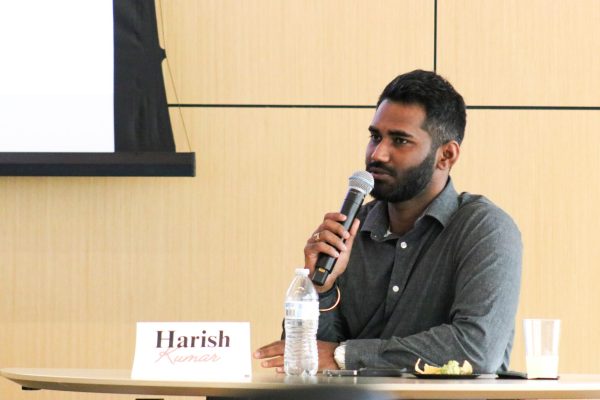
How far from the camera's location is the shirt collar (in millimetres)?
2463

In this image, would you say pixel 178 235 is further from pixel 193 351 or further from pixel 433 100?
pixel 193 351

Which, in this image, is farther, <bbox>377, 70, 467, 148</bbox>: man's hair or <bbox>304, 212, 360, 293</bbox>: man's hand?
<bbox>377, 70, 467, 148</bbox>: man's hair

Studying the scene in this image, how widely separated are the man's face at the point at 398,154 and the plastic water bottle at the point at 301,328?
42 cm

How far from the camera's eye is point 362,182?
7.47 ft

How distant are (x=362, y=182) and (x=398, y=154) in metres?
0.28

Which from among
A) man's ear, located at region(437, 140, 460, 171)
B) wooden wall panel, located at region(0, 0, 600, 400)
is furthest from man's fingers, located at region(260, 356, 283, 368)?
wooden wall panel, located at region(0, 0, 600, 400)

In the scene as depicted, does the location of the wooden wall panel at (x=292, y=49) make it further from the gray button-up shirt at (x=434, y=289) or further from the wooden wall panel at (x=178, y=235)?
the gray button-up shirt at (x=434, y=289)

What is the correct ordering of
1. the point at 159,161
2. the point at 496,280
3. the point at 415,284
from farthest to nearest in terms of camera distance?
the point at 159,161 < the point at 415,284 < the point at 496,280

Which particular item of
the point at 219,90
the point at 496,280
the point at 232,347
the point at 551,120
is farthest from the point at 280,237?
the point at 232,347

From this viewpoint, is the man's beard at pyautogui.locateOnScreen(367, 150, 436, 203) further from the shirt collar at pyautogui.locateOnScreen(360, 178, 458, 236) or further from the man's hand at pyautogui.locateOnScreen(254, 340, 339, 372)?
the man's hand at pyautogui.locateOnScreen(254, 340, 339, 372)

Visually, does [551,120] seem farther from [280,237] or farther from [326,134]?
[280,237]

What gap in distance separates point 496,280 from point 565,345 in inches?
50.9

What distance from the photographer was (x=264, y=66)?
3.39m

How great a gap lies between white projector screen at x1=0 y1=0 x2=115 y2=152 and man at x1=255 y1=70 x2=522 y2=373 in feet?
3.54
